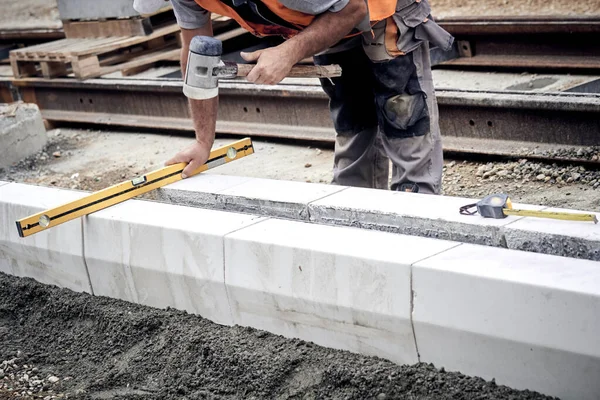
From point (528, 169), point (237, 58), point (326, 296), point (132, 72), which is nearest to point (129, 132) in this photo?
point (132, 72)

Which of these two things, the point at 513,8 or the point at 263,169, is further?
the point at 513,8

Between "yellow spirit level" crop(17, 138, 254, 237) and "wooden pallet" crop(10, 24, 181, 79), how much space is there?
4319mm

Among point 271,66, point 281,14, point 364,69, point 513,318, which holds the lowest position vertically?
point 513,318

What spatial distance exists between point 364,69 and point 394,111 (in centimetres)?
33

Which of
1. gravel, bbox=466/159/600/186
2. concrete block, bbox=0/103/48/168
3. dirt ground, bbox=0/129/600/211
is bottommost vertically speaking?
dirt ground, bbox=0/129/600/211

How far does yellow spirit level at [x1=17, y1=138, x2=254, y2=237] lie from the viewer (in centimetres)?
393

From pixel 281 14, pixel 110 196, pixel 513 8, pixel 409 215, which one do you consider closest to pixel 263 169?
pixel 110 196

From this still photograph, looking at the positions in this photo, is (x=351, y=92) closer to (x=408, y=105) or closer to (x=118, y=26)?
(x=408, y=105)

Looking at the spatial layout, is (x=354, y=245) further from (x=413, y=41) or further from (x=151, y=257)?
(x=413, y=41)

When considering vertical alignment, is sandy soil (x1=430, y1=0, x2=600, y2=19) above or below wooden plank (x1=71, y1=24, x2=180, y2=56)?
below

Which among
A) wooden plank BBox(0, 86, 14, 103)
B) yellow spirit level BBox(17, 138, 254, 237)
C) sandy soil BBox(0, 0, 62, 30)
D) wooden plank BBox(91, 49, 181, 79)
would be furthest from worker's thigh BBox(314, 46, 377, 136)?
sandy soil BBox(0, 0, 62, 30)

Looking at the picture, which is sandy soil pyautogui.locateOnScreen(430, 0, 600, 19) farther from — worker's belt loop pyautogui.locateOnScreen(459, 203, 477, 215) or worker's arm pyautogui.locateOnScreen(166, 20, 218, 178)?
worker's belt loop pyautogui.locateOnScreen(459, 203, 477, 215)

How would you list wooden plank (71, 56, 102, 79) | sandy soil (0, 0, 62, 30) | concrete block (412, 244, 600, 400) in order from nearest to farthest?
concrete block (412, 244, 600, 400) < wooden plank (71, 56, 102, 79) < sandy soil (0, 0, 62, 30)

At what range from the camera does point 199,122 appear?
14.5 feet
